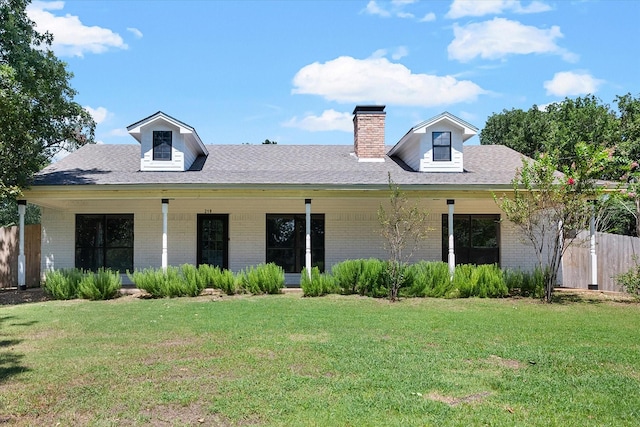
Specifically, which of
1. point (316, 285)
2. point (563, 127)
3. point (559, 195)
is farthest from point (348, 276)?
point (563, 127)

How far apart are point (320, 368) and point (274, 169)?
1156cm

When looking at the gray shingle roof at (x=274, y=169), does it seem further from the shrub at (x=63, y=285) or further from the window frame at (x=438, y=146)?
the shrub at (x=63, y=285)

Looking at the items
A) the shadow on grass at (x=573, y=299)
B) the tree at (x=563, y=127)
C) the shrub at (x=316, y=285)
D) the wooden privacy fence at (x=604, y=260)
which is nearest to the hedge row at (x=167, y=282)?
the shrub at (x=316, y=285)

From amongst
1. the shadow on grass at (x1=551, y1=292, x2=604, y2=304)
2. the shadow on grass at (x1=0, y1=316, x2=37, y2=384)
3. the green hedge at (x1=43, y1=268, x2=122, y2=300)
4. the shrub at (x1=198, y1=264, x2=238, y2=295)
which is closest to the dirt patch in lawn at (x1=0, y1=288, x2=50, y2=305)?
the green hedge at (x1=43, y1=268, x2=122, y2=300)

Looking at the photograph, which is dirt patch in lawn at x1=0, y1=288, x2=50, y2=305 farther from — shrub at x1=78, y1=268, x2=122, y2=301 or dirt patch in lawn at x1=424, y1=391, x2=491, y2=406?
dirt patch in lawn at x1=424, y1=391, x2=491, y2=406

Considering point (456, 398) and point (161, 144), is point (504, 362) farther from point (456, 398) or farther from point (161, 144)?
point (161, 144)

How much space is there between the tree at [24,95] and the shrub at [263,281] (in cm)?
626

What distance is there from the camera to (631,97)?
30.5 meters

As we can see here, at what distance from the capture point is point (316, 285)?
1313 centimetres

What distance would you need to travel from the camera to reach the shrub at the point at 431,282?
514 inches

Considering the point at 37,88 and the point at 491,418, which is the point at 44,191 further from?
the point at 491,418

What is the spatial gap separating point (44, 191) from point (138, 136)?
3.82 metres

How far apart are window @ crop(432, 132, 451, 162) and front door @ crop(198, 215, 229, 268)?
710 cm

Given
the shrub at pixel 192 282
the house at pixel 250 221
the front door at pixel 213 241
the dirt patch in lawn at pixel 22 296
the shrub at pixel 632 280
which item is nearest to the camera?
the shrub at pixel 632 280
